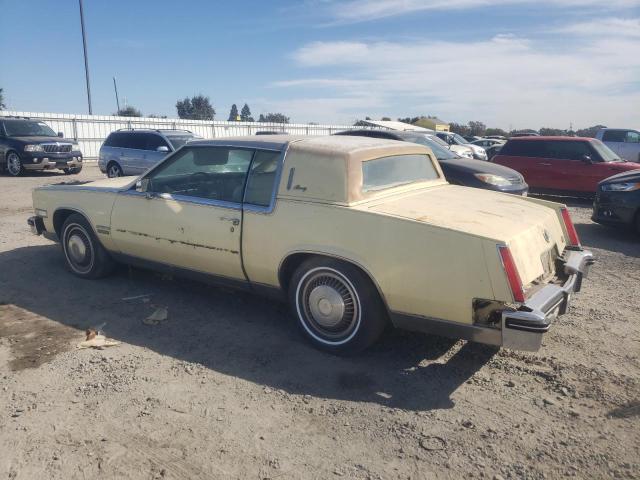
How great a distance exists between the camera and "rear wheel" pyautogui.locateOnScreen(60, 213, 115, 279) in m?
5.43

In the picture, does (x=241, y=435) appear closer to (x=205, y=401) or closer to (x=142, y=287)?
(x=205, y=401)

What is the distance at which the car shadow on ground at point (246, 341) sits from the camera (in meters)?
3.48

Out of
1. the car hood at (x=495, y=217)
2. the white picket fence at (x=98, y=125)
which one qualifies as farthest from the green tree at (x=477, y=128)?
the car hood at (x=495, y=217)

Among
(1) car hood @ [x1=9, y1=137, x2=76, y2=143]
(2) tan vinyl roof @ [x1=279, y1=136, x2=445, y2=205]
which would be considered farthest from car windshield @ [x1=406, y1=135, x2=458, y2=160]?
(1) car hood @ [x1=9, y1=137, x2=76, y2=143]

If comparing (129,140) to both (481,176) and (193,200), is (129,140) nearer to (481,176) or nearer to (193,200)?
(481,176)

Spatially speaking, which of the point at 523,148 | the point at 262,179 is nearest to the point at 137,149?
the point at 523,148

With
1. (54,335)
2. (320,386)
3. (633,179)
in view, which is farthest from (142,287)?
(633,179)

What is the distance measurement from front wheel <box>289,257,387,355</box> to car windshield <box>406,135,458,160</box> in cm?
645

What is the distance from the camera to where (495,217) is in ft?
12.2

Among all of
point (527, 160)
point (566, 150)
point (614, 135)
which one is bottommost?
point (527, 160)

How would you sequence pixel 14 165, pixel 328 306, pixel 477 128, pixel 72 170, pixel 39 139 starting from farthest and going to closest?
pixel 477 128 → pixel 72 170 → pixel 39 139 → pixel 14 165 → pixel 328 306

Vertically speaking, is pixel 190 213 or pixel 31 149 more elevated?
pixel 31 149

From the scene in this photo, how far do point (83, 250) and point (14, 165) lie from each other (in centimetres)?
1283

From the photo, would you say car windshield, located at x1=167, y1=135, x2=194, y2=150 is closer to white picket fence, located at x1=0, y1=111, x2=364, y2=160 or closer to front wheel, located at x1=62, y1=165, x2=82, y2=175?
front wheel, located at x1=62, y1=165, x2=82, y2=175
